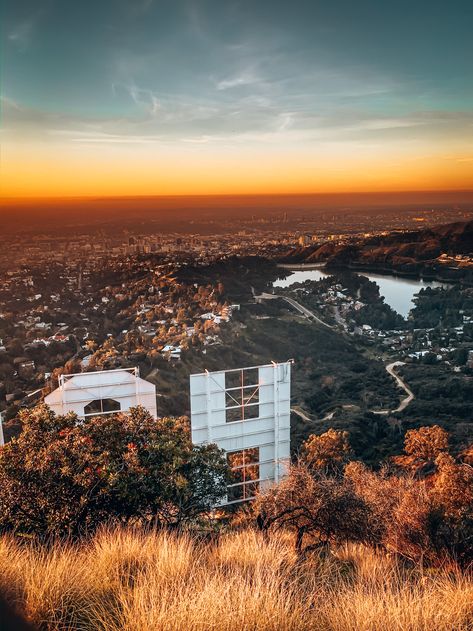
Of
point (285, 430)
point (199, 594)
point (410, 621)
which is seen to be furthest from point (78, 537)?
point (285, 430)

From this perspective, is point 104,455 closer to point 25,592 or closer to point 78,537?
point 78,537

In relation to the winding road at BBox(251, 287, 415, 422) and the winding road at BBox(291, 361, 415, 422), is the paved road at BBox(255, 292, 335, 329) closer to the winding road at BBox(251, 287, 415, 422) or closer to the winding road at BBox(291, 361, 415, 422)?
the winding road at BBox(251, 287, 415, 422)

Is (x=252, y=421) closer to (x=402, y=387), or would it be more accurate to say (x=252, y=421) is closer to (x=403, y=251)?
(x=402, y=387)

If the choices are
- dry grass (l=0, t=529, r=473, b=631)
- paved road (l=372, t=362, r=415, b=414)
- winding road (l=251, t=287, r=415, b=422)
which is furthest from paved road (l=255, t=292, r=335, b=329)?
dry grass (l=0, t=529, r=473, b=631)

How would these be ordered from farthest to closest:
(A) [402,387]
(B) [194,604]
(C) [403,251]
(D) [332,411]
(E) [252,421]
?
(C) [403,251], (A) [402,387], (D) [332,411], (E) [252,421], (B) [194,604]

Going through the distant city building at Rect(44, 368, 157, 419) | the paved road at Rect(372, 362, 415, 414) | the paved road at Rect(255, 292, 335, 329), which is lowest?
the paved road at Rect(372, 362, 415, 414)

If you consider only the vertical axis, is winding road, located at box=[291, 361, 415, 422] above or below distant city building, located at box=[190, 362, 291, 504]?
below

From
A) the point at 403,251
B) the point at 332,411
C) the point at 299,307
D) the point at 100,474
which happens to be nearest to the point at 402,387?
the point at 332,411
